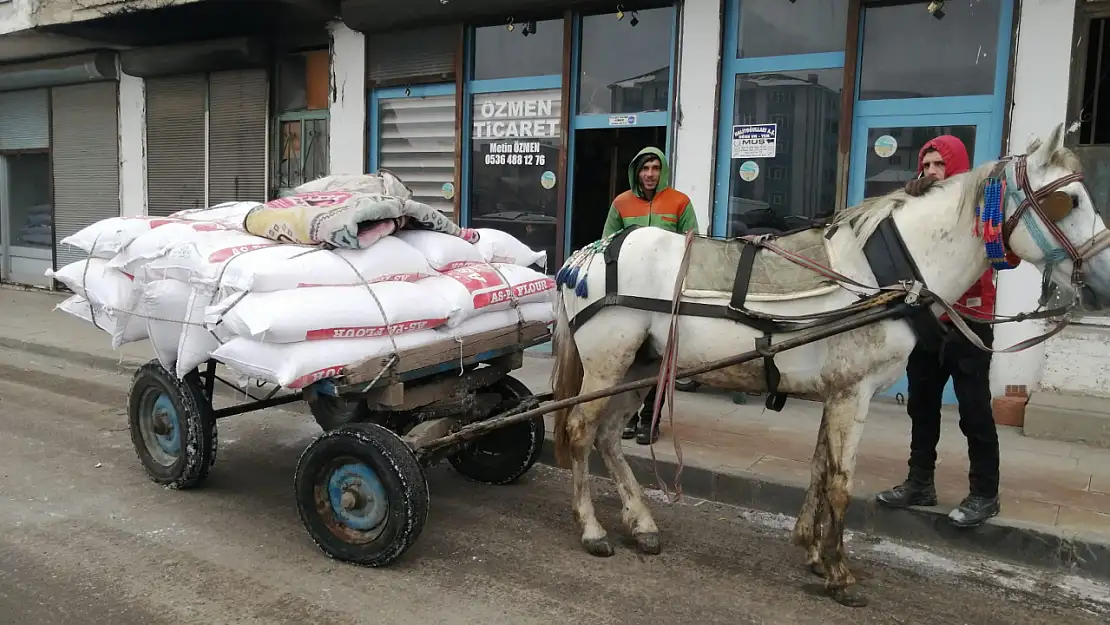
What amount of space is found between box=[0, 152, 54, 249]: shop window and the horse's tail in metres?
13.8

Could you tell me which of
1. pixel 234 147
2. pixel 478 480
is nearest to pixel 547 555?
pixel 478 480

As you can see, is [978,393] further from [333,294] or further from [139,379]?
[139,379]

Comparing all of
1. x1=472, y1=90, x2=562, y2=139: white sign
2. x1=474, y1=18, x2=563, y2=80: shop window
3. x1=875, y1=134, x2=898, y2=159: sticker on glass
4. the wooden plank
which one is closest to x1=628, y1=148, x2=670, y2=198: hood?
the wooden plank

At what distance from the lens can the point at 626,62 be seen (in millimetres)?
8172

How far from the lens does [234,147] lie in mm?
11320

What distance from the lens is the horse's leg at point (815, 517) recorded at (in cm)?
375

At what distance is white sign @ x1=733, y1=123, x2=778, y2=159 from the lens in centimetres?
739

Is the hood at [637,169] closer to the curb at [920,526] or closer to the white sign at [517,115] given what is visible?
the curb at [920,526]

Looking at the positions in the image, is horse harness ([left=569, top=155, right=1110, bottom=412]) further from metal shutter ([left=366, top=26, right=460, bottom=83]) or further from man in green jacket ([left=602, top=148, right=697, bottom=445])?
metal shutter ([left=366, top=26, right=460, bottom=83])

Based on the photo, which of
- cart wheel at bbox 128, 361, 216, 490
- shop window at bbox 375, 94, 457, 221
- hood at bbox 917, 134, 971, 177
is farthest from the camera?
shop window at bbox 375, 94, 457, 221

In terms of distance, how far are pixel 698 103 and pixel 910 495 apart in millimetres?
4338

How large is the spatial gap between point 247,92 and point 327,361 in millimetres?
8780

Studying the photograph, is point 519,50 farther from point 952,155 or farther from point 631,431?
point 952,155

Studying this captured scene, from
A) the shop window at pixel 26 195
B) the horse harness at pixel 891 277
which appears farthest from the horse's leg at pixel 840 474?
the shop window at pixel 26 195
